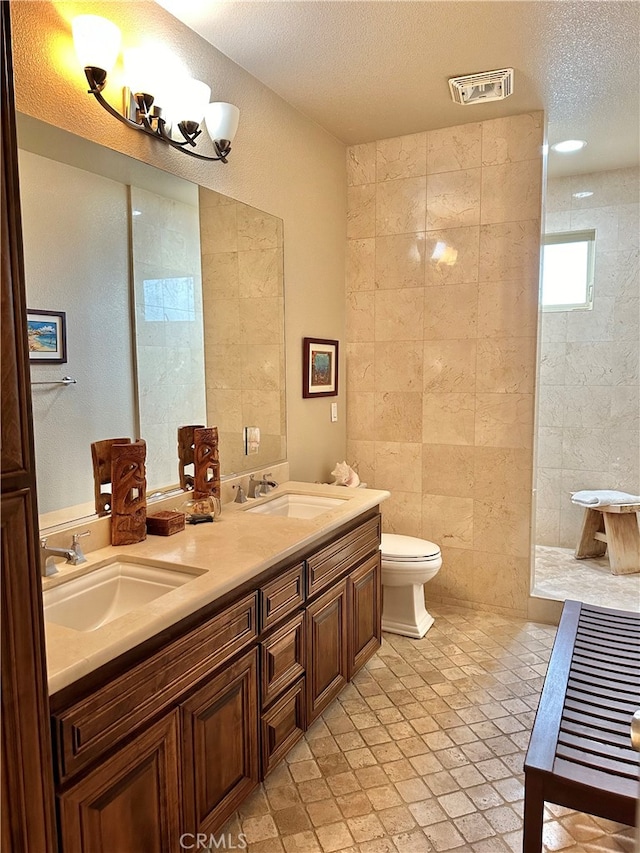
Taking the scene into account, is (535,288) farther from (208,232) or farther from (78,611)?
(78,611)

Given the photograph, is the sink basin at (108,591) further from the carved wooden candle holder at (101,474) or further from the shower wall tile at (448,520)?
the shower wall tile at (448,520)

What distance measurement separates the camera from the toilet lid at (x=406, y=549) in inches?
115

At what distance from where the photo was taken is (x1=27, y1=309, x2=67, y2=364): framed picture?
1698mm

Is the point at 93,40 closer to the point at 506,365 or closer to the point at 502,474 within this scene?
the point at 506,365

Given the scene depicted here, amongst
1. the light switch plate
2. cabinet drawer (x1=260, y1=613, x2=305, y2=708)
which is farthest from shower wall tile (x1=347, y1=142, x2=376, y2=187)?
cabinet drawer (x1=260, y1=613, x2=305, y2=708)

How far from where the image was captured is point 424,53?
244 cm

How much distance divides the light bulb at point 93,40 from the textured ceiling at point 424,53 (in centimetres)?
46

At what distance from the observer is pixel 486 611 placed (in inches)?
133

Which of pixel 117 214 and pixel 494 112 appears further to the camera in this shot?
pixel 494 112

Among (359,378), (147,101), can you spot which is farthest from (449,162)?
(147,101)

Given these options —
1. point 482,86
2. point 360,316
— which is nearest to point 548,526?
point 360,316

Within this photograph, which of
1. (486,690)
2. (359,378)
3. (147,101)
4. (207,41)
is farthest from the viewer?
(359,378)

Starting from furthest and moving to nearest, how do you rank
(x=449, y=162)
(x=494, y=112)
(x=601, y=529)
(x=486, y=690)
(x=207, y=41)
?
(x=601, y=529) → (x=449, y=162) → (x=494, y=112) → (x=486, y=690) → (x=207, y=41)

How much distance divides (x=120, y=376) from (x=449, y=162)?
2335 mm
